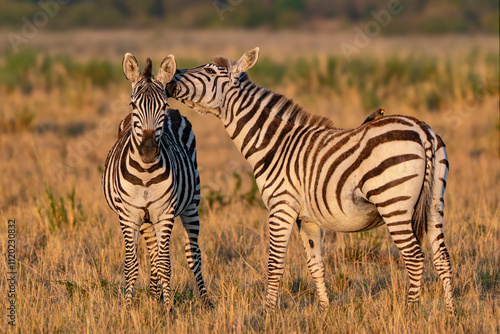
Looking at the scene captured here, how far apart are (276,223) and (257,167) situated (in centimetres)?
60

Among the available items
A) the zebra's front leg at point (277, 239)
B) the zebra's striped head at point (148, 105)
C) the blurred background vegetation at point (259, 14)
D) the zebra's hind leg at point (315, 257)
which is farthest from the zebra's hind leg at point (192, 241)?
the blurred background vegetation at point (259, 14)

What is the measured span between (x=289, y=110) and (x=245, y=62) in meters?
0.64

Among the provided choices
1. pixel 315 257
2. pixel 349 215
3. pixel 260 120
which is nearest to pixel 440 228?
pixel 349 215

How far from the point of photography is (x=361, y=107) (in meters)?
18.9

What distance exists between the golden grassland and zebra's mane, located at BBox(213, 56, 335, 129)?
170cm

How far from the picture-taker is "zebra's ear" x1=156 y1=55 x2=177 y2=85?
5820 millimetres

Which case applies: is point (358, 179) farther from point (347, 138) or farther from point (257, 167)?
point (257, 167)

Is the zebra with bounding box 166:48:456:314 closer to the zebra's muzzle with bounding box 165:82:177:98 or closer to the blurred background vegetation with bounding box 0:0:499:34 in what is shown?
the zebra's muzzle with bounding box 165:82:177:98

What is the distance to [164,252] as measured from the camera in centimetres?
616

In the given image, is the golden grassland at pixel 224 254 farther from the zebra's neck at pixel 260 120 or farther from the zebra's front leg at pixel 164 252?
the zebra's neck at pixel 260 120

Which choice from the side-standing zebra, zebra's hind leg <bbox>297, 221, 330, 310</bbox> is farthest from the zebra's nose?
zebra's hind leg <bbox>297, 221, 330, 310</bbox>

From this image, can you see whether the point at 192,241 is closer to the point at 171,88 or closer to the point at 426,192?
the point at 171,88

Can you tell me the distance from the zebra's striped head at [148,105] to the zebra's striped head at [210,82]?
7.3 inches

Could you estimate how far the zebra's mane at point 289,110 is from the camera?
6.32 m
